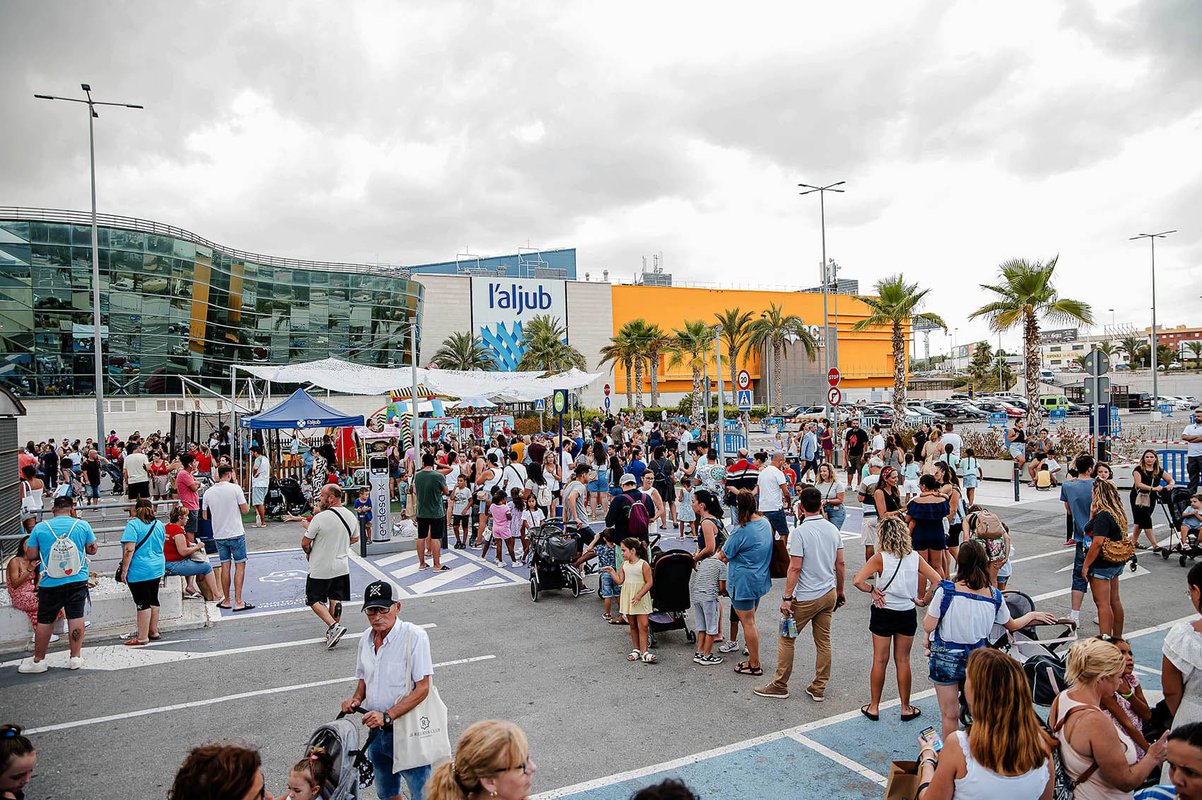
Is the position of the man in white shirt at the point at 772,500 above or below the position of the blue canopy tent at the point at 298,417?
below

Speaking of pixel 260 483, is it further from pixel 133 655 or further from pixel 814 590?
pixel 814 590

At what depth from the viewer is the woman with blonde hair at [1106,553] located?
6.62 metres

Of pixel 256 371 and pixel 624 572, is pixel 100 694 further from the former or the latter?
pixel 256 371

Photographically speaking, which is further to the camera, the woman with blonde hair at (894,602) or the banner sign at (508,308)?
the banner sign at (508,308)

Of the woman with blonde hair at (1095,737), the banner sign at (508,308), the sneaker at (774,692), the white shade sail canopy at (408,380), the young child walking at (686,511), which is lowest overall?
the sneaker at (774,692)

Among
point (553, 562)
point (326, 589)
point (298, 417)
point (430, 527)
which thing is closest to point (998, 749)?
point (326, 589)

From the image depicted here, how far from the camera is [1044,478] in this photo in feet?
58.3

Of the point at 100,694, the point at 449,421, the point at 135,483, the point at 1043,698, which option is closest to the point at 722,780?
the point at 1043,698

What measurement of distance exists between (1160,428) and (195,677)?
128 feet

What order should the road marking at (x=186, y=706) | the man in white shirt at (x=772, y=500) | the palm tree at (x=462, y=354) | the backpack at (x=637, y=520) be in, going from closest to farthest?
the road marking at (x=186, y=706)
the backpack at (x=637, y=520)
the man in white shirt at (x=772, y=500)
the palm tree at (x=462, y=354)

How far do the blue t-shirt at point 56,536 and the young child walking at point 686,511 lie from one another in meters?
8.85

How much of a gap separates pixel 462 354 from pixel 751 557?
163 ft

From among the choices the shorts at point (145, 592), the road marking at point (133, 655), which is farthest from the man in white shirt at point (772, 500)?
the shorts at point (145, 592)

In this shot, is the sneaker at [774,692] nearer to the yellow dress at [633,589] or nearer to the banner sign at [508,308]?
the yellow dress at [633,589]
